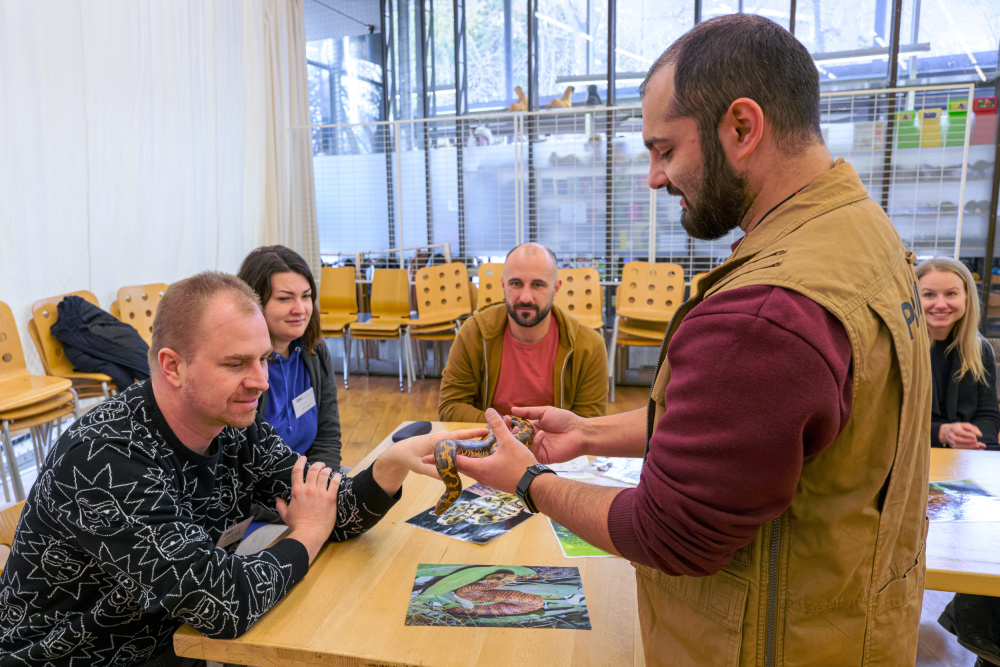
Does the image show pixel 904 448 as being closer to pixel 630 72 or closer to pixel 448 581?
pixel 448 581

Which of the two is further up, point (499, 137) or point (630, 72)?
point (630, 72)

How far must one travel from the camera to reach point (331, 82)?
25.6ft

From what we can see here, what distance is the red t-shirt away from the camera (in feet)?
9.93

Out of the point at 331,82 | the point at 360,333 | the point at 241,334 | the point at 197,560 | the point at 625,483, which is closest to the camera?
the point at 197,560

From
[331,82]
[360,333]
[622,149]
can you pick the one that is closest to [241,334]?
[360,333]

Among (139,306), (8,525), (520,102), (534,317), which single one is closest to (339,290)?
(139,306)

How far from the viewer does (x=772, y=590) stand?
93 centimetres

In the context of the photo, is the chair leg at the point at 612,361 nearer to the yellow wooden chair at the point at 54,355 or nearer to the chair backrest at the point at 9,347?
the yellow wooden chair at the point at 54,355

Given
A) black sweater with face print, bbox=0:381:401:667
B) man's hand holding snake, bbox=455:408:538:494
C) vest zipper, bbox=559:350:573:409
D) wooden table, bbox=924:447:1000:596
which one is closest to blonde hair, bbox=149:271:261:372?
black sweater with face print, bbox=0:381:401:667

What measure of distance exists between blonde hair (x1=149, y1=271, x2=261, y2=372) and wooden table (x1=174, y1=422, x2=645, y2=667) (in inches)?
22.3

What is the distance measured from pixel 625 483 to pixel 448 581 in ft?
2.28

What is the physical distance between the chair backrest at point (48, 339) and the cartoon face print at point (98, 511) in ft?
11.8

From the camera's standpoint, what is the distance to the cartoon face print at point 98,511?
1278 millimetres

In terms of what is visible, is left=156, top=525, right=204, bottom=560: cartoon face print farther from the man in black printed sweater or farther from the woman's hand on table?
the woman's hand on table
